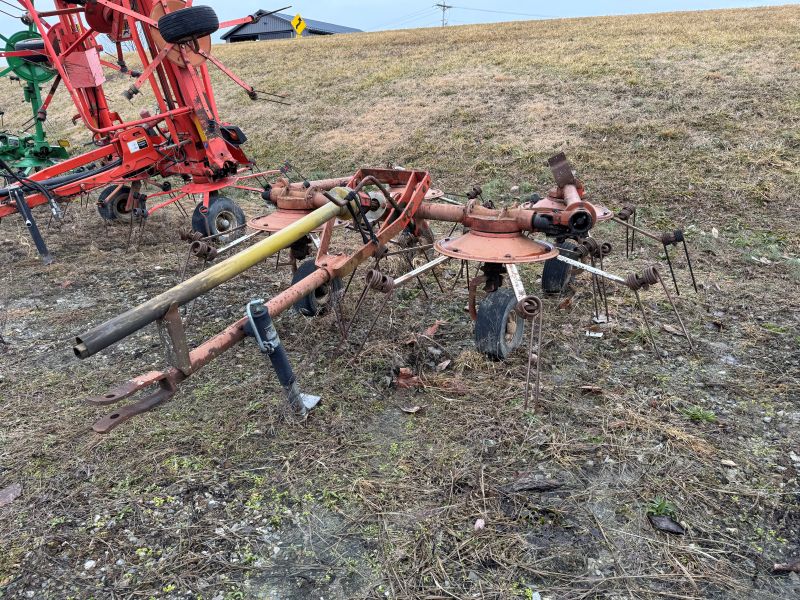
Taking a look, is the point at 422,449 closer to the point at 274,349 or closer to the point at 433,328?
the point at 274,349

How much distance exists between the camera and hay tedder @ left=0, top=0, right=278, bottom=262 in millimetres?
6435

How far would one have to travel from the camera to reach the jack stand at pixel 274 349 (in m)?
2.85

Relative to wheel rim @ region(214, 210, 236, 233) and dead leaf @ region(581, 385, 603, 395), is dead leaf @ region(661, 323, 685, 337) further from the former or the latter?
wheel rim @ region(214, 210, 236, 233)

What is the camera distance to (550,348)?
417 cm

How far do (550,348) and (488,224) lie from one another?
102cm

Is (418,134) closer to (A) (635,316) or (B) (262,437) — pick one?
(A) (635,316)

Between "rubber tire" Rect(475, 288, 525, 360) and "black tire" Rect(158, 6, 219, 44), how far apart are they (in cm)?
432

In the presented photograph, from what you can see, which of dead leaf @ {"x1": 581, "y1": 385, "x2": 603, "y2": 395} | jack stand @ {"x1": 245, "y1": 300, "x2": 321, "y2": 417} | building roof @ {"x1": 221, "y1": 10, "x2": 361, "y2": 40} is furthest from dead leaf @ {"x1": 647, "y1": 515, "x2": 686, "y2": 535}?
building roof @ {"x1": 221, "y1": 10, "x2": 361, "y2": 40}

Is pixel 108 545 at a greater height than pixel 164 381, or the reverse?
pixel 164 381

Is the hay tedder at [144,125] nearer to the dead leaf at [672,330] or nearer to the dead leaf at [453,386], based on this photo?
the dead leaf at [453,386]

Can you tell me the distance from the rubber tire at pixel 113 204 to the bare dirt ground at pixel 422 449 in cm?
127

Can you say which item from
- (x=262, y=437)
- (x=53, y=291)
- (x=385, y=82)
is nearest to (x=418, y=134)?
(x=385, y=82)

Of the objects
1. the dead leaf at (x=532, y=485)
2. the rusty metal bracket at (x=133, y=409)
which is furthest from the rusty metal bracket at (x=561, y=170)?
the rusty metal bracket at (x=133, y=409)

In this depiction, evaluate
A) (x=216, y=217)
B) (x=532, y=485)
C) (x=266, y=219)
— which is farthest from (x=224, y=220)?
(x=532, y=485)
